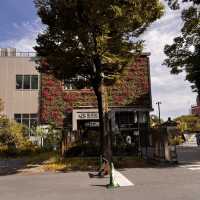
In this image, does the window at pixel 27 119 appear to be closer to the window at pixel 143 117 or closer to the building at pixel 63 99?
the building at pixel 63 99

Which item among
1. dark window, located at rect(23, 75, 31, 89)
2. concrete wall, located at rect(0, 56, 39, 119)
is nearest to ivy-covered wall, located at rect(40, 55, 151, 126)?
concrete wall, located at rect(0, 56, 39, 119)

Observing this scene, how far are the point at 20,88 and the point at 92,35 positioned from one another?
22.1 metres

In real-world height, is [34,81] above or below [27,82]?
above

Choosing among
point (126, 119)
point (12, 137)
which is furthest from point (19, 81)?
point (126, 119)

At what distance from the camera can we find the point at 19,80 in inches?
1553

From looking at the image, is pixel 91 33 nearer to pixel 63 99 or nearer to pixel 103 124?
pixel 103 124

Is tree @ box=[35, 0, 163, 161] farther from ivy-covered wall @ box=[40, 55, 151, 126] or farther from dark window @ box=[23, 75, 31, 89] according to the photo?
dark window @ box=[23, 75, 31, 89]

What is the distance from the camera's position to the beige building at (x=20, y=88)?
3869 cm

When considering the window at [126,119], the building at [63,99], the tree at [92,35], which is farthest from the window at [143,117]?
the tree at [92,35]

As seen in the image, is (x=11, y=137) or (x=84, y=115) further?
(x=84, y=115)

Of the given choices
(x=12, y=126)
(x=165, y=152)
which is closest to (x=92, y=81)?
(x=165, y=152)

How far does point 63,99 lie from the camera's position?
126 ft

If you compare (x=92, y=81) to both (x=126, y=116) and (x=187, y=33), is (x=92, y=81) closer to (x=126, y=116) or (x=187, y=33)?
(x=187, y=33)

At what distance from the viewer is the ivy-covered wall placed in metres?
38.2
